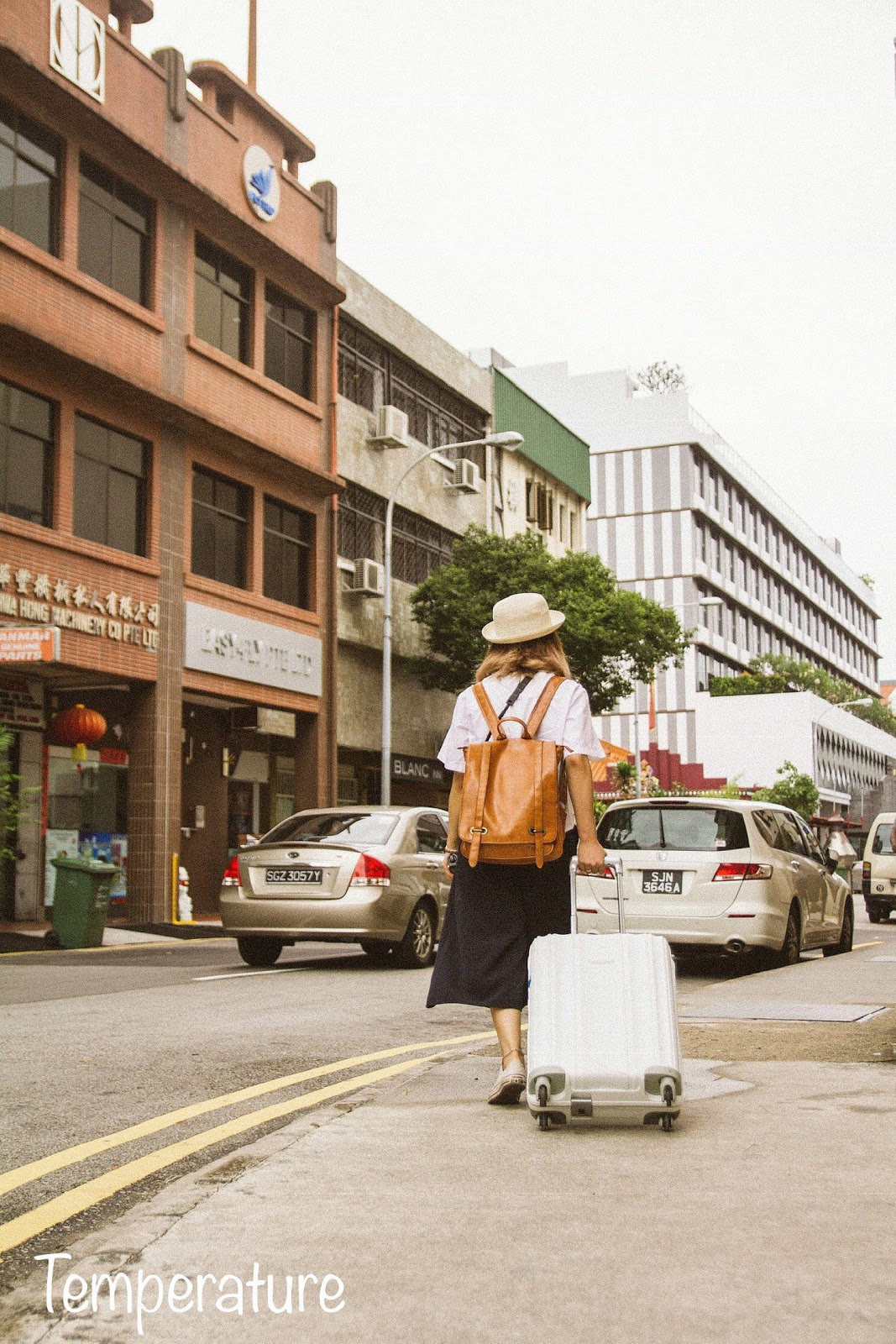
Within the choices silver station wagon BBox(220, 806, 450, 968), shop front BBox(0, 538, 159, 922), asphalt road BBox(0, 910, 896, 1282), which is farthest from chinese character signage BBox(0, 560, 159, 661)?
asphalt road BBox(0, 910, 896, 1282)

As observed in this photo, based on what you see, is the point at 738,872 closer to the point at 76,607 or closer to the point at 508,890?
the point at 508,890

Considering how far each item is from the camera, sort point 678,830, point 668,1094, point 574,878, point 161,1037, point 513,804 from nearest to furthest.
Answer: point 668,1094, point 574,878, point 513,804, point 161,1037, point 678,830

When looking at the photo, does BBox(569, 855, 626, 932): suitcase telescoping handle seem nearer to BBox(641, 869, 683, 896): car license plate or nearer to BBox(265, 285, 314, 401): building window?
BBox(641, 869, 683, 896): car license plate

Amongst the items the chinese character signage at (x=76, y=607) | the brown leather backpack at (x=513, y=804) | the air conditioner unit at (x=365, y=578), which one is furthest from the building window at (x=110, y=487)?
the brown leather backpack at (x=513, y=804)

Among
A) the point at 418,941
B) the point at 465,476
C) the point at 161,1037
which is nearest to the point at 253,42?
the point at 465,476

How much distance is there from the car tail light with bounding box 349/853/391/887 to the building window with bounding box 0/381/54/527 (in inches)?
364

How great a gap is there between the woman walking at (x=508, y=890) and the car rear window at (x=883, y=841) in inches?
970

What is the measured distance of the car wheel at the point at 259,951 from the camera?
14625 millimetres

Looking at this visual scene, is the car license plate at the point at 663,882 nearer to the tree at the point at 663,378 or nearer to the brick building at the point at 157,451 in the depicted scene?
the brick building at the point at 157,451

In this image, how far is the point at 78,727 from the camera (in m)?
22.4

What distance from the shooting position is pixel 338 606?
30.6 metres

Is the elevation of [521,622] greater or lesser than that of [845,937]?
greater

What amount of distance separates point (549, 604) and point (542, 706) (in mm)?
27473

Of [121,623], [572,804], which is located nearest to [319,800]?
[121,623]
